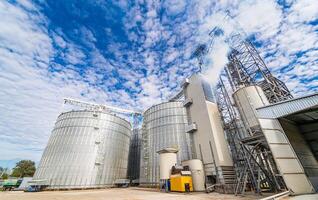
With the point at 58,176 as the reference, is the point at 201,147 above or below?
above

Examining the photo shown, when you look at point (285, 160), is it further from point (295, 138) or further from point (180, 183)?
point (180, 183)

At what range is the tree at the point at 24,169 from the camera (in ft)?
192

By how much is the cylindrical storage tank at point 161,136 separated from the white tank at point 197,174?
8629mm

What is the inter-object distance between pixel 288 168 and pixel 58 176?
37412 millimetres

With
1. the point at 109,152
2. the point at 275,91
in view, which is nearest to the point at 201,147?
the point at 275,91

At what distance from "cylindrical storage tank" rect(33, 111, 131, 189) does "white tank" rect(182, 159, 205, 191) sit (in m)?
22.8

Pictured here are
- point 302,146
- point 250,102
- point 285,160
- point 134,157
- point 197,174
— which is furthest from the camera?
point 134,157

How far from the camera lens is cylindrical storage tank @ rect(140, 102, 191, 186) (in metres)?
29.4

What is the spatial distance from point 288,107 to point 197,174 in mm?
→ 12570

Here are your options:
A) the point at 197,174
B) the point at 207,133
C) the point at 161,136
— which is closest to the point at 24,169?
the point at 161,136

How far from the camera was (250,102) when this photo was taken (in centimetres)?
1833

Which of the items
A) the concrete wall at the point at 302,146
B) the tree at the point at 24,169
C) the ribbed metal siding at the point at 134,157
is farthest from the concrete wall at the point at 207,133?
the tree at the point at 24,169

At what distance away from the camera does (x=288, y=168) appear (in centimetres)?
1073

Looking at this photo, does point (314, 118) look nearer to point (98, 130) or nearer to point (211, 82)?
point (211, 82)
